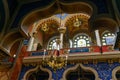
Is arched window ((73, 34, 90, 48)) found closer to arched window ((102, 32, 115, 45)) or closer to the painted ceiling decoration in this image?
arched window ((102, 32, 115, 45))

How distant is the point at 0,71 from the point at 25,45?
3446 millimetres

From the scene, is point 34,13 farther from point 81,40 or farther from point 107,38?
point 81,40

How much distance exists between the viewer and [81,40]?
1538cm

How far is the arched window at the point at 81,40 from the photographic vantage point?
14916 millimetres

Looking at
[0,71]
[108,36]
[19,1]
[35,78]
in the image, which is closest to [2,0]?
[19,1]

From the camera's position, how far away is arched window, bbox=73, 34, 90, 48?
14916 millimetres

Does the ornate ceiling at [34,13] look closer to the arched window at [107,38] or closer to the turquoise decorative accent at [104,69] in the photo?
the turquoise decorative accent at [104,69]

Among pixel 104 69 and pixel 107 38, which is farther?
pixel 107 38

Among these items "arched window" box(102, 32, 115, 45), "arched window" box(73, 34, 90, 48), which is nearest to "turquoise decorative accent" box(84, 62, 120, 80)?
"arched window" box(102, 32, 115, 45)

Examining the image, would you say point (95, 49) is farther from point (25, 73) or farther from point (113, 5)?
point (113, 5)

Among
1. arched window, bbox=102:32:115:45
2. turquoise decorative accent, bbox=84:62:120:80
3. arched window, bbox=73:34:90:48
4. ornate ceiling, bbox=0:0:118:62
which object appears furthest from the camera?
arched window, bbox=73:34:90:48

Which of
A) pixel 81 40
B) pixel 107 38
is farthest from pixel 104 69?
pixel 81 40

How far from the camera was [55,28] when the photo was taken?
53.3 ft

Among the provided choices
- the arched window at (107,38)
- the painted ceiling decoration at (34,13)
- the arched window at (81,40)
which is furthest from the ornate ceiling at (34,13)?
the arched window at (81,40)
